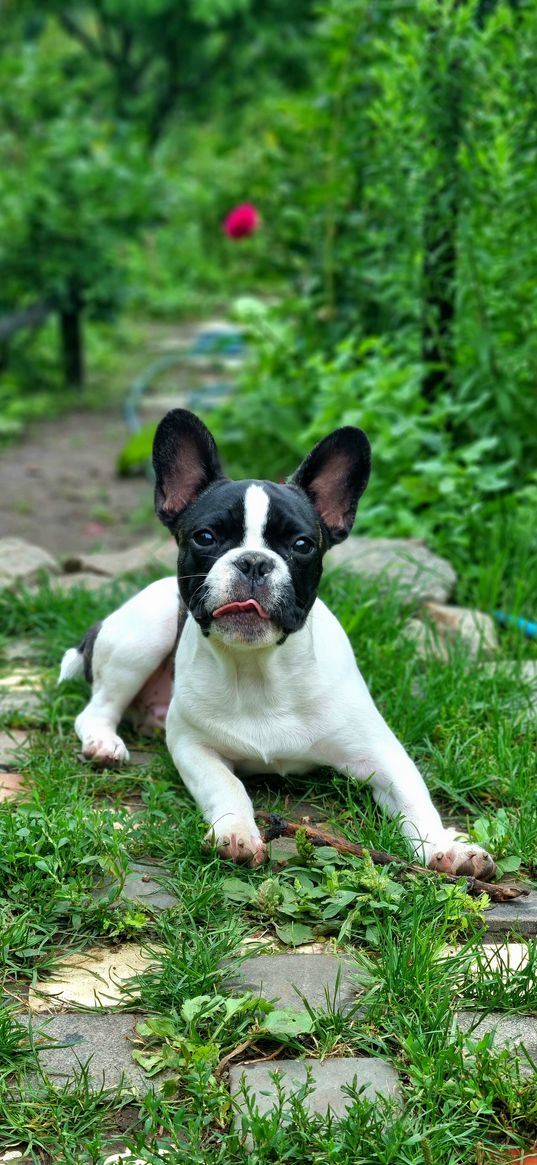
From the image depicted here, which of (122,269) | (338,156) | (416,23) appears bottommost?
(122,269)

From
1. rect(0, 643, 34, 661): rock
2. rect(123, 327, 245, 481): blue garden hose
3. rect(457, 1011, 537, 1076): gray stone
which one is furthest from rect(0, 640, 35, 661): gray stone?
rect(123, 327, 245, 481): blue garden hose

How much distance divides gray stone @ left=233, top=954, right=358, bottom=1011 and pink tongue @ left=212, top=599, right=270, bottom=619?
74cm

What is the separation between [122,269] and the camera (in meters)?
9.85

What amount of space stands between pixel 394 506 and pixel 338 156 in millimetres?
2289

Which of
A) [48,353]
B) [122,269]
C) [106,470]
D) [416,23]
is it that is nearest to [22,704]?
[416,23]

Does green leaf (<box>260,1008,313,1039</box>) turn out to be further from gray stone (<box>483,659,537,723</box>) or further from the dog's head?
gray stone (<box>483,659,537,723</box>)

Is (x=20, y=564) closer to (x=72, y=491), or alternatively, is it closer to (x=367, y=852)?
(x=72, y=491)

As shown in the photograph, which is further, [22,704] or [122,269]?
[122,269]

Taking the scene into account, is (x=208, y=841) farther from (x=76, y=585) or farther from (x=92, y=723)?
(x=76, y=585)

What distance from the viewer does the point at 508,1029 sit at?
7.77ft

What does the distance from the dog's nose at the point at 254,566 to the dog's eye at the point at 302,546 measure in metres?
0.13

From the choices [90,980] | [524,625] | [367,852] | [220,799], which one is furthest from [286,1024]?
[524,625]

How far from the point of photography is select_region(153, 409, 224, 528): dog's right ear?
318 cm

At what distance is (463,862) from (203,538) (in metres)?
0.96
